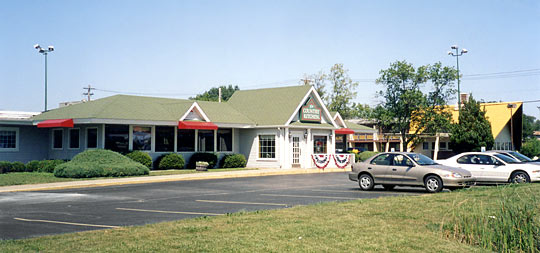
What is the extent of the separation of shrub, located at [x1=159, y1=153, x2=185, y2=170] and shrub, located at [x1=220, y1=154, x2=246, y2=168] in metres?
3.75

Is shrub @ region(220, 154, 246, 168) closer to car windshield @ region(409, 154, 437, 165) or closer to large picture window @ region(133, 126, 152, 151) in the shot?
large picture window @ region(133, 126, 152, 151)

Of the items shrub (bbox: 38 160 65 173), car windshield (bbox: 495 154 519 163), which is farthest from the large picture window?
car windshield (bbox: 495 154 519 163)

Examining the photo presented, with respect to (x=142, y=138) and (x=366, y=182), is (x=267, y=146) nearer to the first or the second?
(x=142, y=138)

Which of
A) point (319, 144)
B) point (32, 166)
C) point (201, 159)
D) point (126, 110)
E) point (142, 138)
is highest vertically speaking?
point (126, 110)

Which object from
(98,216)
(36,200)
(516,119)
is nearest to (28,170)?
(36,200)

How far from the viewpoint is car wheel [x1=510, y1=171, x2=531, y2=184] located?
787 inches

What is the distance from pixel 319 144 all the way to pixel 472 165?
62.8 feet

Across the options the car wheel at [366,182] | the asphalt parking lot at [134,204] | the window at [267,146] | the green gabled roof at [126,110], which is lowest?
the asphalt parking lot at [134,204]

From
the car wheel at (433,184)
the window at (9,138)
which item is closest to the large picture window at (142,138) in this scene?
the window at (9,138)

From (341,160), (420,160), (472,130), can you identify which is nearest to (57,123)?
(341,160)

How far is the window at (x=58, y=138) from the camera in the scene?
33656 millimetres

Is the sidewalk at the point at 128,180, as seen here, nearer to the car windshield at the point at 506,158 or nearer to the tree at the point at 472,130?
the car windshield at the point at 506,158

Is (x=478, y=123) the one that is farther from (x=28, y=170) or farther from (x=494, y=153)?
(x=28, y=170)

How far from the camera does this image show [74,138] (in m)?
32.8
